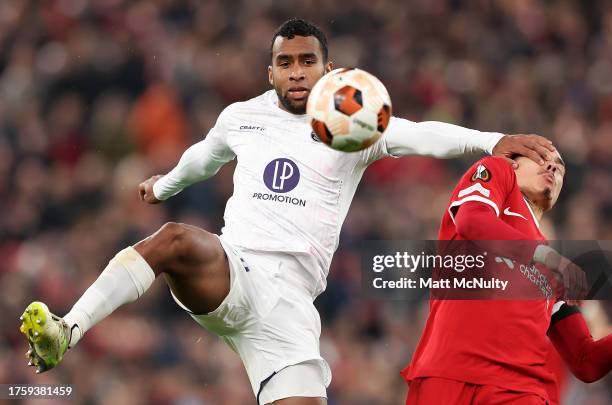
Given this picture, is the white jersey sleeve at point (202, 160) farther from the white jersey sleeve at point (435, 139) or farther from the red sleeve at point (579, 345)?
the red sleeve at point (579, 345)

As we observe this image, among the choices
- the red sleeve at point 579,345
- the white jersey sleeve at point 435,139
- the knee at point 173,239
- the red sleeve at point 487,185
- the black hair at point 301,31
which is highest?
the black hair at point 301,31

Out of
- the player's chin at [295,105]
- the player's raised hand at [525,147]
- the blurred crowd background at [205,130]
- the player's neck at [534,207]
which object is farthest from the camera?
the blurred crowd background at [205,130]

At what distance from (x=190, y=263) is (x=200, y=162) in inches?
41.4

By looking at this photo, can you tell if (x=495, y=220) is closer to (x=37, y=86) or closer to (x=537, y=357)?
(x=537, y=357)

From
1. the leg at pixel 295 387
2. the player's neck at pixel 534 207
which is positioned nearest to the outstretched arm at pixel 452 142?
the player's neck at pixel 534 207

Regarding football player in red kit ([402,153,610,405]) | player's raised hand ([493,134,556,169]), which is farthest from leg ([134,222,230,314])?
player's raised hand ([493,134,556,169])

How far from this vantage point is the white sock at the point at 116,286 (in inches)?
210

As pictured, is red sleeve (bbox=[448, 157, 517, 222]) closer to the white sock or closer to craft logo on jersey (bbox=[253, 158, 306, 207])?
craft logo on jersey (bbox=[253, 158, 306, 207])

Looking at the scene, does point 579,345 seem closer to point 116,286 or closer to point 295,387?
point 295,387

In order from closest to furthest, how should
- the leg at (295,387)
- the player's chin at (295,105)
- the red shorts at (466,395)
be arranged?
the red shorts at (466,395) → the leg at (295,387) → the player's chin at (295,105)

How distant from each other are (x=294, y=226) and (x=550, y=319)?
1300mm

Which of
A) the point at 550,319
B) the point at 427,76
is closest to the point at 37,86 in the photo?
the point at 427,76

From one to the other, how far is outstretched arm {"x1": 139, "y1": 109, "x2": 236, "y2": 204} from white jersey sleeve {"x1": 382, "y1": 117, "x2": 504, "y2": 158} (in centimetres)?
91

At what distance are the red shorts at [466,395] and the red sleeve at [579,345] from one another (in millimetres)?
480
